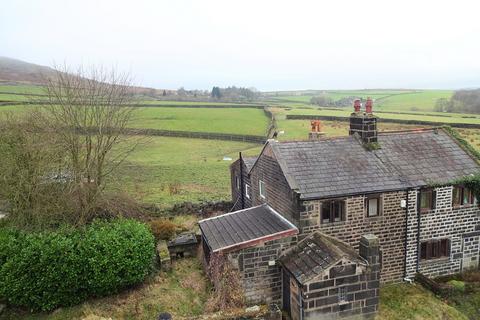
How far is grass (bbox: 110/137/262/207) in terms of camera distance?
29042 mm

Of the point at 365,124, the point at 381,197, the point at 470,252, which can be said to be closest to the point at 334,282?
the point at 381,197

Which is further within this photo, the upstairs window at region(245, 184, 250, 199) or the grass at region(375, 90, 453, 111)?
the grass at region(375, 90, 453, 111)

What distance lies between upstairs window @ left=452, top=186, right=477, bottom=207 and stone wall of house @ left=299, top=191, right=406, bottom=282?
115 inches

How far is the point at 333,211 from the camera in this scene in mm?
16547

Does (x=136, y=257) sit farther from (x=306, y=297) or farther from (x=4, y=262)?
(x=306, y=297)

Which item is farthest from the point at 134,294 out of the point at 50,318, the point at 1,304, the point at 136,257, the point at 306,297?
the point at 306,297

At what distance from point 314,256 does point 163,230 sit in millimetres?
10208

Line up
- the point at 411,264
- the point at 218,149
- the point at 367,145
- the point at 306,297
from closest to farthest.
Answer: the point at 306,297
the point at 411,264
the point at 367,145
the point at 218,149

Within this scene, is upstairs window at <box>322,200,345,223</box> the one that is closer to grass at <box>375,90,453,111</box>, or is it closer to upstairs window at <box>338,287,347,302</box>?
upstairs window at <box>338,287,347,302</box>

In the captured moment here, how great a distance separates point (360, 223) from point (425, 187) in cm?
355

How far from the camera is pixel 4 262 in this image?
604 inches

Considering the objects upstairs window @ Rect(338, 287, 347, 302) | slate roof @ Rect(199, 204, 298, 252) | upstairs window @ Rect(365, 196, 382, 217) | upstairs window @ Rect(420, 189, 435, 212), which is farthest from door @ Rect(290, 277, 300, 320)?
upstairs window @ Rect(420, 189, 435, 212)

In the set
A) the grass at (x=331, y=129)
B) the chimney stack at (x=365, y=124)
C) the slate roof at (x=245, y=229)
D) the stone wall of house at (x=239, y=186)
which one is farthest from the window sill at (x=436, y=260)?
the grass at (x=331, y=129)

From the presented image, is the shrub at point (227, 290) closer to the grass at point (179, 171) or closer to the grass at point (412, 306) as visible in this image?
the grass at point (412, 306)
